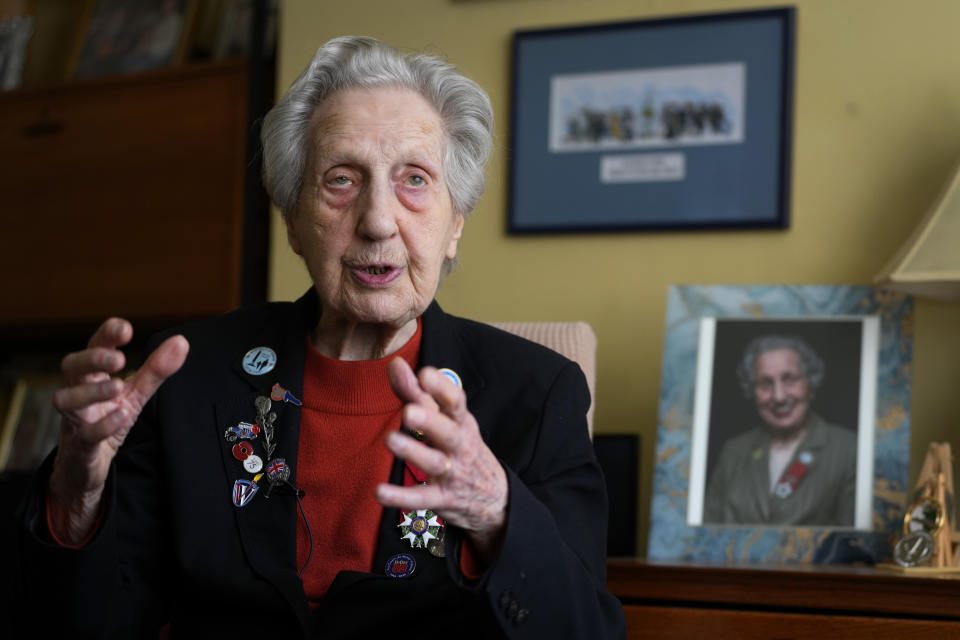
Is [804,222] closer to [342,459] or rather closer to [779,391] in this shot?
[779,391]

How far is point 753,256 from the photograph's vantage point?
226cm

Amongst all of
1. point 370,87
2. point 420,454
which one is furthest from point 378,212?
point 420,454

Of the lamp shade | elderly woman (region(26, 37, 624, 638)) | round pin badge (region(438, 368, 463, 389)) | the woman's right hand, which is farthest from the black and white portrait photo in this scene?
the woman's right hand

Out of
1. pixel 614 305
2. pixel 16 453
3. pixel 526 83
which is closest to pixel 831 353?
pixel 614 305

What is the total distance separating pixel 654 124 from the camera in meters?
2.34

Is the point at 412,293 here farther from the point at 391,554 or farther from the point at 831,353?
the point at 831,353

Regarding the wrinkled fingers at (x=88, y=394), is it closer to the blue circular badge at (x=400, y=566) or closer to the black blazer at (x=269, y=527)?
the black blazer at (x=269, y=527)

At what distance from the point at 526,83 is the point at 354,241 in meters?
1.10

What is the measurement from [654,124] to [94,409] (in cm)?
154

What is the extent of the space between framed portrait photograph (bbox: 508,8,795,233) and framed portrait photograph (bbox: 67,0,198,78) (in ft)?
3.63

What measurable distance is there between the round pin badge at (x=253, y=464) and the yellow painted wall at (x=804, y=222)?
0.95 metres

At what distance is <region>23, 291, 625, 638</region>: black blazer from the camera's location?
1.25 metres

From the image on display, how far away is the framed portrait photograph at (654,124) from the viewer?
2.26m

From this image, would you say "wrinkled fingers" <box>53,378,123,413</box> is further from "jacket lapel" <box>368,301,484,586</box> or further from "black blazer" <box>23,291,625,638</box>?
"jacket lapel" <box>368,301,484,586</box>
